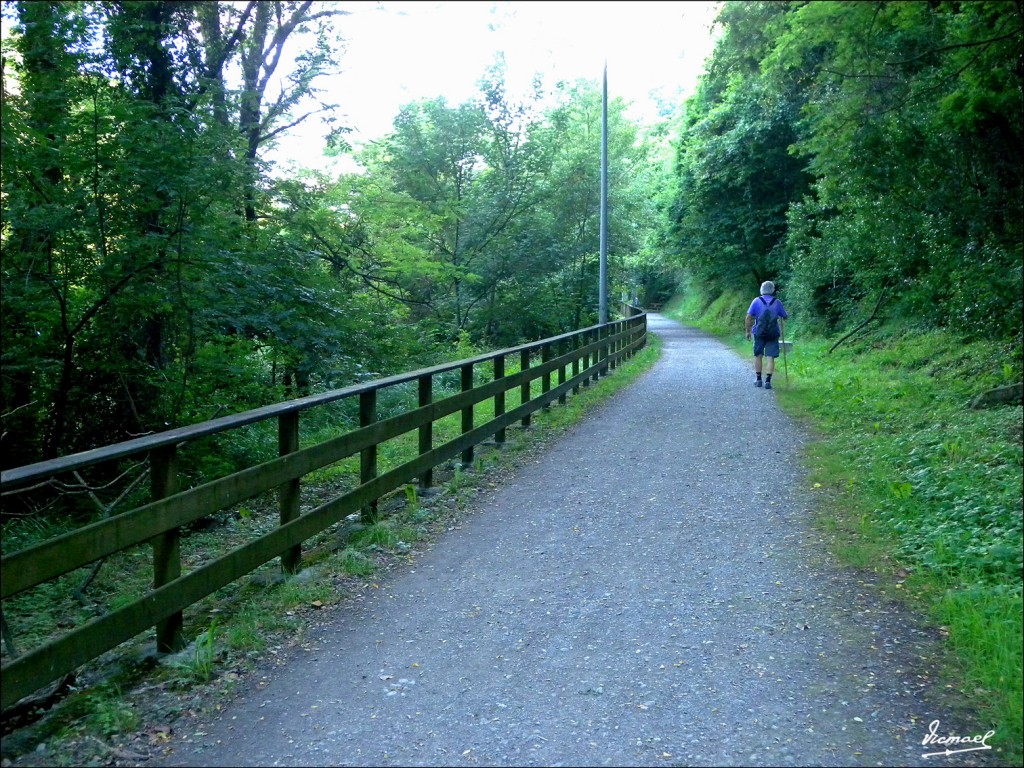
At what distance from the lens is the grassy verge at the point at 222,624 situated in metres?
3.62

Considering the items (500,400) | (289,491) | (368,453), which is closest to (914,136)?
(500,400)

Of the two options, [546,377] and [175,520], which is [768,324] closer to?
[546,377]

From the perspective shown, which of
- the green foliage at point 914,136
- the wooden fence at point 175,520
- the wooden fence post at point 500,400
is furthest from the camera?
the wooden fence post at point 500,400

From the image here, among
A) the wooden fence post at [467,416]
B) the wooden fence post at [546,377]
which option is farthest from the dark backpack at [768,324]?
the wooden fence post at [467,416]

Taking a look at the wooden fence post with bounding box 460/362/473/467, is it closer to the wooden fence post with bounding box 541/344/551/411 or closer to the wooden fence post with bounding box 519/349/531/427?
the wooden fence post with bounding box 519/349/531/427

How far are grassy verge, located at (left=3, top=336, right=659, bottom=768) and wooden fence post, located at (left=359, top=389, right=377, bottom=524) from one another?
136mm

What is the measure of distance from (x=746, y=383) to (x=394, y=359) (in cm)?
683

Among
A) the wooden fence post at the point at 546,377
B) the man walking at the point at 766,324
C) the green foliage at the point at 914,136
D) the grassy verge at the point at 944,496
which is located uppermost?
the green foliage at the point at 914,136

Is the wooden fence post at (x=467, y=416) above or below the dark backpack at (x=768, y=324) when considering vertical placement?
below

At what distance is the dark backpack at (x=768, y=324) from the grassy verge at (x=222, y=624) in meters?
7.58

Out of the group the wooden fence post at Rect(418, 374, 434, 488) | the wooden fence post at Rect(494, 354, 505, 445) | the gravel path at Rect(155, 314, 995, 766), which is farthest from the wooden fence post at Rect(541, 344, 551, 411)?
the gravel path at Rect(155, 314, 995, 766)

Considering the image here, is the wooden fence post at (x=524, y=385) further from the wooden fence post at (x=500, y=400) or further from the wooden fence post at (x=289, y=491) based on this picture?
the wooden fence post at (x=289, y=491)

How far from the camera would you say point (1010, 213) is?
11.6 meters

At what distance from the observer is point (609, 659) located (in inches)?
169
